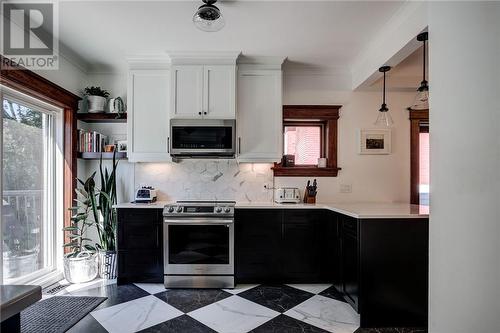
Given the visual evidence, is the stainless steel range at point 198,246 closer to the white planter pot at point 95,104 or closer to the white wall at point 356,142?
the white wall at point 356,142

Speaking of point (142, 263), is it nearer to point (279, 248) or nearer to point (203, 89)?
point (279, 248)

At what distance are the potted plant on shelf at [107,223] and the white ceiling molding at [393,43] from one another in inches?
120

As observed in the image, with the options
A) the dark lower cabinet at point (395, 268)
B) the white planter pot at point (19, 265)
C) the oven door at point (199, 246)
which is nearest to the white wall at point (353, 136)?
the oven door at point (199, 246)

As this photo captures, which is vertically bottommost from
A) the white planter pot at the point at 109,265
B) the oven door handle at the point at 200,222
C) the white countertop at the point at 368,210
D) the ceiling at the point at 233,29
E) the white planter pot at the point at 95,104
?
the white planter pot at the point at 109,265

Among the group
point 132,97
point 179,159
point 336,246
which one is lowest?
point 336,246

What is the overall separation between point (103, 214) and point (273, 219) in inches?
77.8

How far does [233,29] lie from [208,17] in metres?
0.54

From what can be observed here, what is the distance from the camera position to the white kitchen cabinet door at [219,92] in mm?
3020

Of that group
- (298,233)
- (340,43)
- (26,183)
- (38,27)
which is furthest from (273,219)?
(38,27)

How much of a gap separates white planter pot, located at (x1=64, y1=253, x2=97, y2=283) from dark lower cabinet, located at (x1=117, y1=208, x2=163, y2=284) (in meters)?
0.38

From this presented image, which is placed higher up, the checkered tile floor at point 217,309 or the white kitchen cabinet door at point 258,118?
the white kitchen cabinet door at point 258,118

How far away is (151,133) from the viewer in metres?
3.14

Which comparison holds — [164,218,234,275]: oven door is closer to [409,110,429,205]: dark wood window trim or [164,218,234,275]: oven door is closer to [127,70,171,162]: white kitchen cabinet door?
[127,70,171,162]: white kitchen cabinet door

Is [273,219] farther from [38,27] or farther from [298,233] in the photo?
[38,27]
